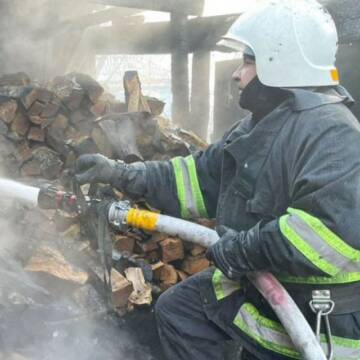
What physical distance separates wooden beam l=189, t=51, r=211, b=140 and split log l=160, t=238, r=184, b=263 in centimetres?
378

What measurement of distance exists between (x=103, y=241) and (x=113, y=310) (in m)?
0.76

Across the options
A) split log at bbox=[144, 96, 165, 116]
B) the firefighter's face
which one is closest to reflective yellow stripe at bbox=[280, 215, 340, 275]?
the firefighter's face

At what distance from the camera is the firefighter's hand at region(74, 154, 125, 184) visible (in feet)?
8.68

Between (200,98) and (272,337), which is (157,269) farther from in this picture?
(200,98)

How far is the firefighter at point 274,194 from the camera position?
5.98 ft

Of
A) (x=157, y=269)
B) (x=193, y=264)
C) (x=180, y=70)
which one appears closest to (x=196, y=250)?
(x=193, y=264)

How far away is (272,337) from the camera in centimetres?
221

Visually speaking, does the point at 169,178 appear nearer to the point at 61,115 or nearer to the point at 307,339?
the point at 307,339

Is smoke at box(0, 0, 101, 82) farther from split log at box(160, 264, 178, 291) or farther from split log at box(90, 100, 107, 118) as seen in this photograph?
split log at box(160, 264, 178, 291)

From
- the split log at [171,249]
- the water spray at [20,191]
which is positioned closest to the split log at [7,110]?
the water spray at [20,191]

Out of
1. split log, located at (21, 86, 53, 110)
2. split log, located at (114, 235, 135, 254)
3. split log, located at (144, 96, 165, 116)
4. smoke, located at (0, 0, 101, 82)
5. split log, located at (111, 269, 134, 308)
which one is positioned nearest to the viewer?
split log, located at (111, 269, 134, 308)

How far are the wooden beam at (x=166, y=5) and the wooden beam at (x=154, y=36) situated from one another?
20 centimetres

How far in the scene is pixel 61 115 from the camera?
4688mm

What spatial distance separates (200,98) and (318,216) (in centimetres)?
578
